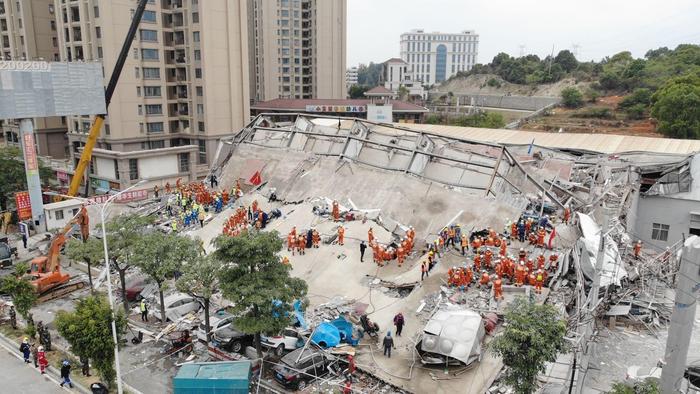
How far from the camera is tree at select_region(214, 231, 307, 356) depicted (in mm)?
17844

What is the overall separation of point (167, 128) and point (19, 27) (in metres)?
23.3

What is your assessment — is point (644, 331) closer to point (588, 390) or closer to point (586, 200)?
point (588, 390)

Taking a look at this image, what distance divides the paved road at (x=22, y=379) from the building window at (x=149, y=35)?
1560 inches

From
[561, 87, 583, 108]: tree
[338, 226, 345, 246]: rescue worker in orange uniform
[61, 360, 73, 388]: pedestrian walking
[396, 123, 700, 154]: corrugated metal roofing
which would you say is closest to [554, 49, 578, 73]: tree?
[561, 87, 583, 108]: tree

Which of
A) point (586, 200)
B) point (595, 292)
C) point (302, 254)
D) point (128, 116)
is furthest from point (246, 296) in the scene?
point (128, 116)

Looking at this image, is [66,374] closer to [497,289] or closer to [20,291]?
[20,291]

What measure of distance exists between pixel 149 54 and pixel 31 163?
21.9m

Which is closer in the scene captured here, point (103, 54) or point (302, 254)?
point (302, 254)

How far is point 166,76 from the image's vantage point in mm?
55438

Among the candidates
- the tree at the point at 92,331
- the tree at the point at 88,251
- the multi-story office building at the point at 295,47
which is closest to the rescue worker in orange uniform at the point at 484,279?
the tree at the point at 92,331

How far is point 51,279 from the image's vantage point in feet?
90.0

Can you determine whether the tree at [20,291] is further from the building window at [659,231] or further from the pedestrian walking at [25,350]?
the building window at [659,231]

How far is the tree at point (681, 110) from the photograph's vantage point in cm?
5800

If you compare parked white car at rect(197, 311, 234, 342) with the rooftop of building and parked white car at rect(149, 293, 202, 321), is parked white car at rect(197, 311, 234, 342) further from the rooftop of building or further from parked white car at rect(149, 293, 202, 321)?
the rooftop of building
